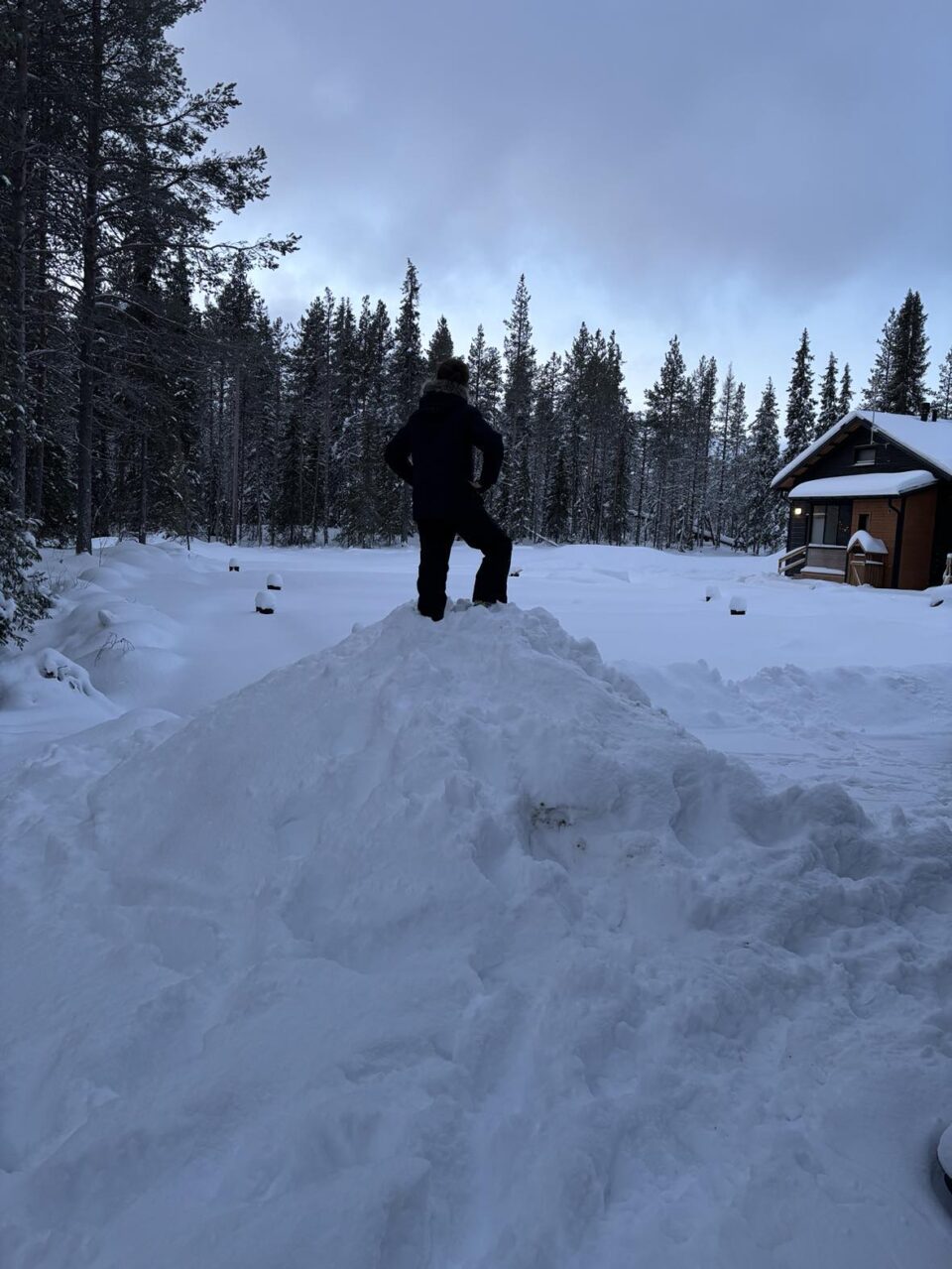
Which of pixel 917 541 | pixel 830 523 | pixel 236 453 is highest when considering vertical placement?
pixel 236 453

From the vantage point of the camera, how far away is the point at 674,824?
3.06m

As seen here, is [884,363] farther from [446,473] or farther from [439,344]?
[446,473]

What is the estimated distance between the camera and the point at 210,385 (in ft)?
91.8

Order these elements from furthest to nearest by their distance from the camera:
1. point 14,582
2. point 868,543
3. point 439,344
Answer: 1. point 439,344
2. point 868,543
3. point 14,582

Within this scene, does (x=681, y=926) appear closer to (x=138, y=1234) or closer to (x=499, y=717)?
(x=499, y=717)

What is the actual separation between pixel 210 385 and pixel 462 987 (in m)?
29.7

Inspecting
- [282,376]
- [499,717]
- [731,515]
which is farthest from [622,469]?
[499,717]

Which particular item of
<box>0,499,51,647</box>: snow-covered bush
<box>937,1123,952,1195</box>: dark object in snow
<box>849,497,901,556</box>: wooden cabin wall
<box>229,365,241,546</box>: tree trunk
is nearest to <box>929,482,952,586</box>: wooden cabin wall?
<box>849,497,901,556</box>: wooden cabin wall

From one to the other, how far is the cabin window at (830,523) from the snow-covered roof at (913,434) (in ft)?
6.95

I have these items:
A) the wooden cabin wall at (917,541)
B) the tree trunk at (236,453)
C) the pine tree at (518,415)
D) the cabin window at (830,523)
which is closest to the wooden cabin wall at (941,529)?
the wooden cabin wall at (917,541)

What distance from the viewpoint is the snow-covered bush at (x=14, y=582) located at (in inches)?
285

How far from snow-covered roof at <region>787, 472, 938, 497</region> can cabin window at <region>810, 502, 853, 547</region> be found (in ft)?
2.68

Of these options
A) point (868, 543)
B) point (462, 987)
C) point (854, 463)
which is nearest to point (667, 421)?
point (854, 463)

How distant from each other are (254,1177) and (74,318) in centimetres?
1678
